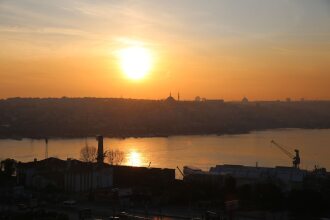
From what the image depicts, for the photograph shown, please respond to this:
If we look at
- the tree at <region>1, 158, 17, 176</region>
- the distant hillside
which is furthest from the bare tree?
the distant hillside

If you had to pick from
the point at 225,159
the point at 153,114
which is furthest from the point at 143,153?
the point at 153,114

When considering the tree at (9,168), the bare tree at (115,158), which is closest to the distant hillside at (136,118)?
the bare tree at (115,158)

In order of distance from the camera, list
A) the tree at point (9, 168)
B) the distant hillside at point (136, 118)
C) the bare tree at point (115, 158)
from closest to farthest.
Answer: the tree at point (9, 168), the bare tree at point (115, 158), the distant hillside at point (136, 118)

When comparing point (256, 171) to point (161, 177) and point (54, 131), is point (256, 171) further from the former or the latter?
point (54, 131)

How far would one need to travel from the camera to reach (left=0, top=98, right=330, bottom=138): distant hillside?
51.1 ft

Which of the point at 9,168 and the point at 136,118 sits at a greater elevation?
the point at 136,118

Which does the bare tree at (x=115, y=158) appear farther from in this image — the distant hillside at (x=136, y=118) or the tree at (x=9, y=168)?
the distant hillside at (x=136, y=118)

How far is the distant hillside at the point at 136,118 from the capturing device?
51.1ft

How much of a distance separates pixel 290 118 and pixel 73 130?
40.2 feet

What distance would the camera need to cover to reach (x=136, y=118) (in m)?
19.2

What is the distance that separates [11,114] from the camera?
19750mm

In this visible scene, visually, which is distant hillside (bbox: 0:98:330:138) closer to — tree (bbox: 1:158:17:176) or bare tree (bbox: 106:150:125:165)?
bare tree (bbox: 106:150:125:165)

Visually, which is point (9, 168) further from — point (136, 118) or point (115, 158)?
point (136, 118)

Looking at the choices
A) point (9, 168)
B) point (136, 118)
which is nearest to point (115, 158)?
point (9, 168)
